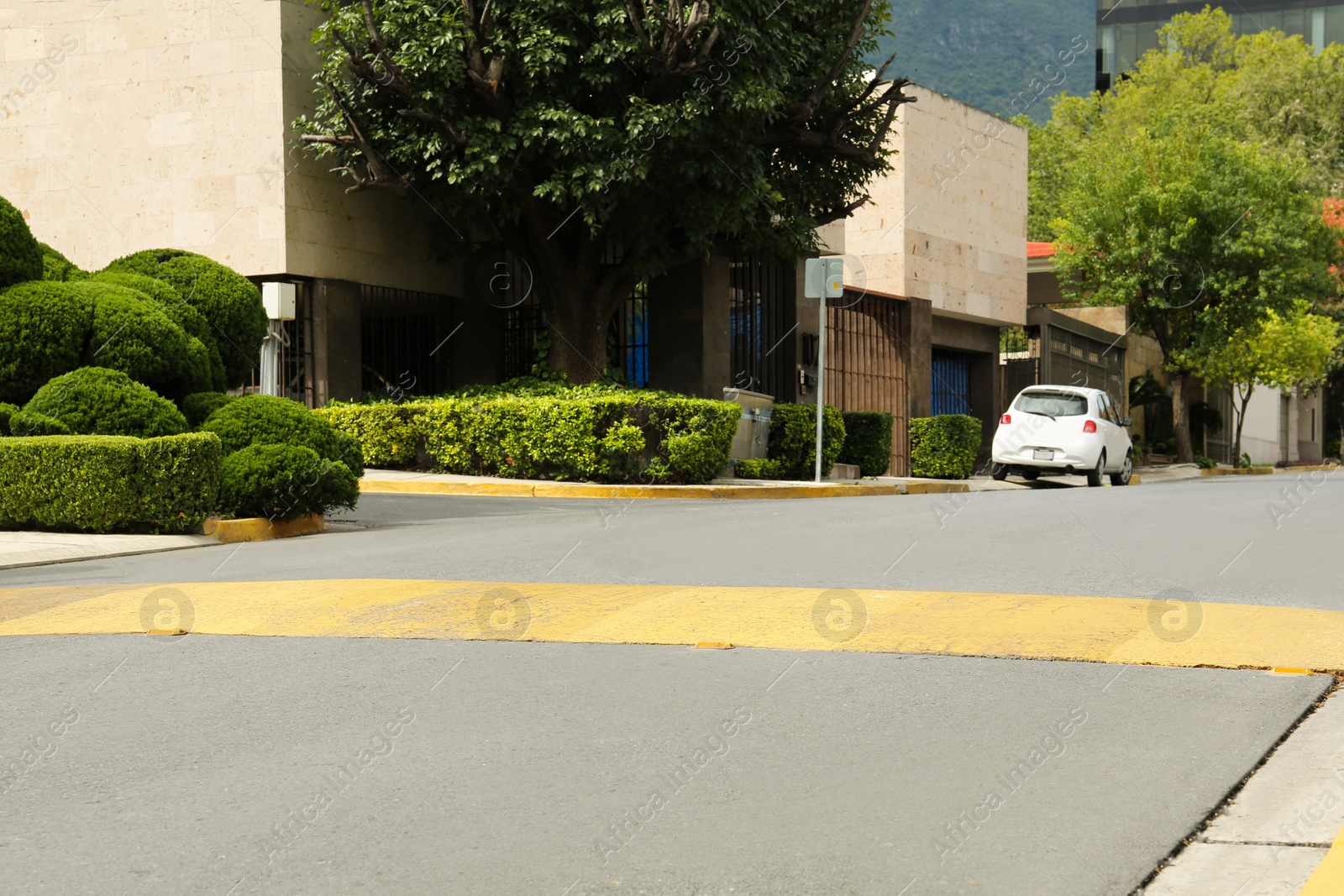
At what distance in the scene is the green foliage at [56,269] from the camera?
1639cm

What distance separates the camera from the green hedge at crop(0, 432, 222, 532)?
44.4 ft

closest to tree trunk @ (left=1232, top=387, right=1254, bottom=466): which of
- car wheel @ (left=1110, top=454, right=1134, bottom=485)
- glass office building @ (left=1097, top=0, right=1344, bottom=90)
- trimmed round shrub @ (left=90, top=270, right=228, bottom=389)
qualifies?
car wheel @ (left=1110, top=454, right=1134, bottom=485)

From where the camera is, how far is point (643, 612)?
28.3 feet

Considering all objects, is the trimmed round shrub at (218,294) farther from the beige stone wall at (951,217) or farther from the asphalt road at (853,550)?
the beige stone wall at (951,217)

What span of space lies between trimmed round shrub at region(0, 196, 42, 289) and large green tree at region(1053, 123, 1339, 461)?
28179 millimetres

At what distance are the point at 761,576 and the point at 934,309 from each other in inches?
934

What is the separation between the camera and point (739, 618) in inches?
331

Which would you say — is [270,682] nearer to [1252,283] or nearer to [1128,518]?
[1128,518]

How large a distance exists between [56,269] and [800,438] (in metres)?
12.0

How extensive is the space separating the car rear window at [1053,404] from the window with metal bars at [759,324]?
5.05m

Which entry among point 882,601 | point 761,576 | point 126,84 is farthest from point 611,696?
point 126,84

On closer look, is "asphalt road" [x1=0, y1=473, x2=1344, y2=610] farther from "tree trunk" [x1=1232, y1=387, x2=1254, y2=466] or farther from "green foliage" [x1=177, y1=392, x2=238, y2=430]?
"tree trunk" [x1=1232, y1=387, x2=1254, y2=466]

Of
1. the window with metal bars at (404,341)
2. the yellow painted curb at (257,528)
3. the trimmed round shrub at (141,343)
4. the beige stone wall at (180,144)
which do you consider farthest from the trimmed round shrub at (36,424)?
the window with metal bars at (404,341)

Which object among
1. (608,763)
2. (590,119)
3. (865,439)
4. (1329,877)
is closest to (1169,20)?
(865,439)
